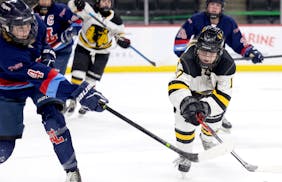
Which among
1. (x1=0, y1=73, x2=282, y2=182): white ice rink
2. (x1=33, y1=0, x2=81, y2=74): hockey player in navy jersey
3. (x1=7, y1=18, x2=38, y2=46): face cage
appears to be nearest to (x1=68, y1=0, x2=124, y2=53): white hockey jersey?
(x1=33, y1=0, x2=81, y2=74): hockey player in navy jersey

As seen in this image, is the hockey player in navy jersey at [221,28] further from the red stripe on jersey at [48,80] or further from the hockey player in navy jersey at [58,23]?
the red stripe on jersey at [48,80]

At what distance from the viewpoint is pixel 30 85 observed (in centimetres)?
258

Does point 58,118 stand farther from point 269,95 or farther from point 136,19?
point 136,19

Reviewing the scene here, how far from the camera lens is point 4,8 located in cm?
238

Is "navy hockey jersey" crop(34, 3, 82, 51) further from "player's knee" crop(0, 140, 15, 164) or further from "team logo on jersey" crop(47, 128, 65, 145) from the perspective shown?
"team logo on jersey" crop(47, 128, 65, 145)

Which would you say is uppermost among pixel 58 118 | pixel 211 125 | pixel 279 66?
pixel 58 118

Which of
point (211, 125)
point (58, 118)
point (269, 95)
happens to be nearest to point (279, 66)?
point (269, 95)

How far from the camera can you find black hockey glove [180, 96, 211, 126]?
2.52 meters

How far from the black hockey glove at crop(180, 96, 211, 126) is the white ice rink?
1.40 ft

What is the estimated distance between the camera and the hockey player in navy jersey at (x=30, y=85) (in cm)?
234

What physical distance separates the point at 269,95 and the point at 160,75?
67.9 inches

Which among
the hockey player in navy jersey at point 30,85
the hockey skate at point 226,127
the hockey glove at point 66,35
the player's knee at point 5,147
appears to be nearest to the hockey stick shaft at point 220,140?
the hockey player in navy jersey at point 30,85

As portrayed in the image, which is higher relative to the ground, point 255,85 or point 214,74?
point 214,74

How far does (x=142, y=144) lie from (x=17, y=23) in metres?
1.52
